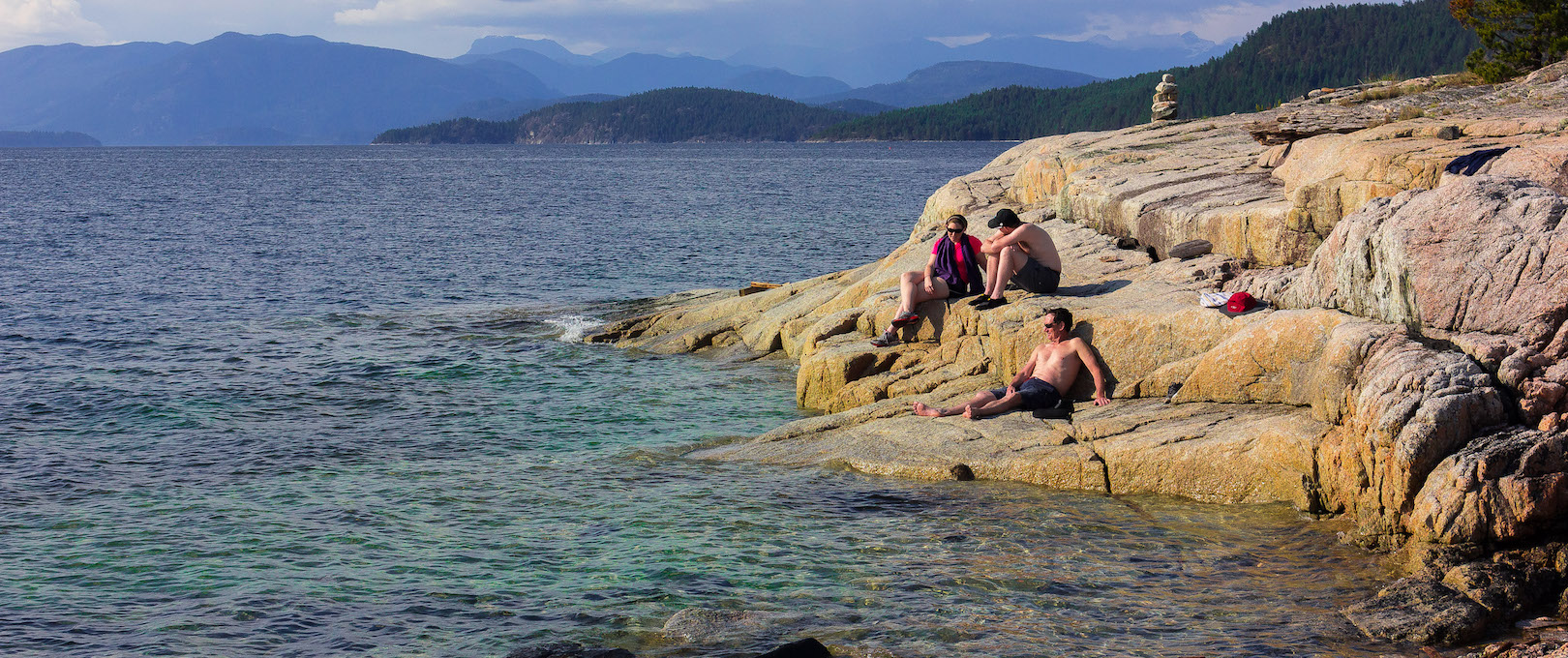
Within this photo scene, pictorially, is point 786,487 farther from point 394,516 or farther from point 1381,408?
point 1381,408

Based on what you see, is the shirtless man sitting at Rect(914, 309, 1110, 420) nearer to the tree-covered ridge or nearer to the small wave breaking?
the small wave breaking

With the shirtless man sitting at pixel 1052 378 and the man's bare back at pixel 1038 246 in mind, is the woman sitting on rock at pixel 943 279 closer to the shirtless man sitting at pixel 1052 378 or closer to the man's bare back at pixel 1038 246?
the man's bare back at pixel 1038 246

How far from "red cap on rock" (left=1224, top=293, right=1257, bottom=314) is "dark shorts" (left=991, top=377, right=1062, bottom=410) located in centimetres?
241

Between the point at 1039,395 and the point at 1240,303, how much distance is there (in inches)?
108

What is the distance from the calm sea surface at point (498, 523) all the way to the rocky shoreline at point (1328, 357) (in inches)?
22.8

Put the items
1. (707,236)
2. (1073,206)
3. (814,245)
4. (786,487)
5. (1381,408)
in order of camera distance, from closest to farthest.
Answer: (1381,408) < (786,487) < (1073,206) < (814,245) < (707,236)

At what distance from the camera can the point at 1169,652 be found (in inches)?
335

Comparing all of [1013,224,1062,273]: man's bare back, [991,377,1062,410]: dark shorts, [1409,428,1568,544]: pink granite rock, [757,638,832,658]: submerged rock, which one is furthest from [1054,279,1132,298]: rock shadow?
[757,638,832,658]: submerged rock

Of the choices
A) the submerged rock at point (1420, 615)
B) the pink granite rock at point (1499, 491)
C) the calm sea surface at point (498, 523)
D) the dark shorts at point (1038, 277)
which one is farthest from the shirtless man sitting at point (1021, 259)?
the submerged rock at point (1420, 615)

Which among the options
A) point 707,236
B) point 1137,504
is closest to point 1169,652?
point 1137,504

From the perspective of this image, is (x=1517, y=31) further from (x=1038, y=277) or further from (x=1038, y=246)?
(x=1038, y=277)

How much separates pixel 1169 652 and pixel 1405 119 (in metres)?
13.4

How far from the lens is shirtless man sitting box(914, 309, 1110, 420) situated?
45.7ft

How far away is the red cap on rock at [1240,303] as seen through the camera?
13.4 metres
